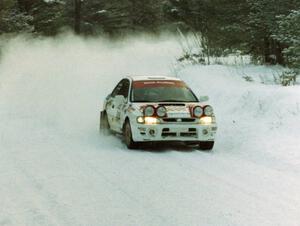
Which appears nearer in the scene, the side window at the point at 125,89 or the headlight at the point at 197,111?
the headlight at the point at 197,111

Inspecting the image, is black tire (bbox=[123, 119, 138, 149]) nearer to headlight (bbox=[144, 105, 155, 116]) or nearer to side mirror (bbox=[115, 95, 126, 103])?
headlight (bbox=[144, 105, 155, 116])

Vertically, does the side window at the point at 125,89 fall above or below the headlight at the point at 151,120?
above

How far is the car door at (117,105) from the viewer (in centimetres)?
1295

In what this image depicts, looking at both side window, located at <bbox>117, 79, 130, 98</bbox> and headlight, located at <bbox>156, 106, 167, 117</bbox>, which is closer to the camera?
headlight, located at <bbox>156, 106, 167, 117</bbox>

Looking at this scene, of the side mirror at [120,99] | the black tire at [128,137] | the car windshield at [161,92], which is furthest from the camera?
the side mirror at [120,99]

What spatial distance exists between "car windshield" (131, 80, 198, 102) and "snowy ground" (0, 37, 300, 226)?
1.14 meters

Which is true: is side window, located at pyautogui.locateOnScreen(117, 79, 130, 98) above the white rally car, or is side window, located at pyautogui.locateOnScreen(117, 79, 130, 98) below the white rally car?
above

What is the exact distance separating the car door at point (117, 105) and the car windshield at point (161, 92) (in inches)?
12.5

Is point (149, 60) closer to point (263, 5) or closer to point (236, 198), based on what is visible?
point (263, 5)

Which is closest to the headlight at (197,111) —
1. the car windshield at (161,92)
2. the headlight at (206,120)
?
the headlight at (206,120)

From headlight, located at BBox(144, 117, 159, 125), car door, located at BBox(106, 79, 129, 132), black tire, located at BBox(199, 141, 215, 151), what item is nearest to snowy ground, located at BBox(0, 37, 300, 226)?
black tire, located at BBox(199, 141, 215, 151)

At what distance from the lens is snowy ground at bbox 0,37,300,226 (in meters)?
6.77

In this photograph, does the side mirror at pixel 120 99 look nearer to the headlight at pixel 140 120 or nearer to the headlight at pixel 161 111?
the headlight at pixel 140 120

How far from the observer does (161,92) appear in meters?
12.9
